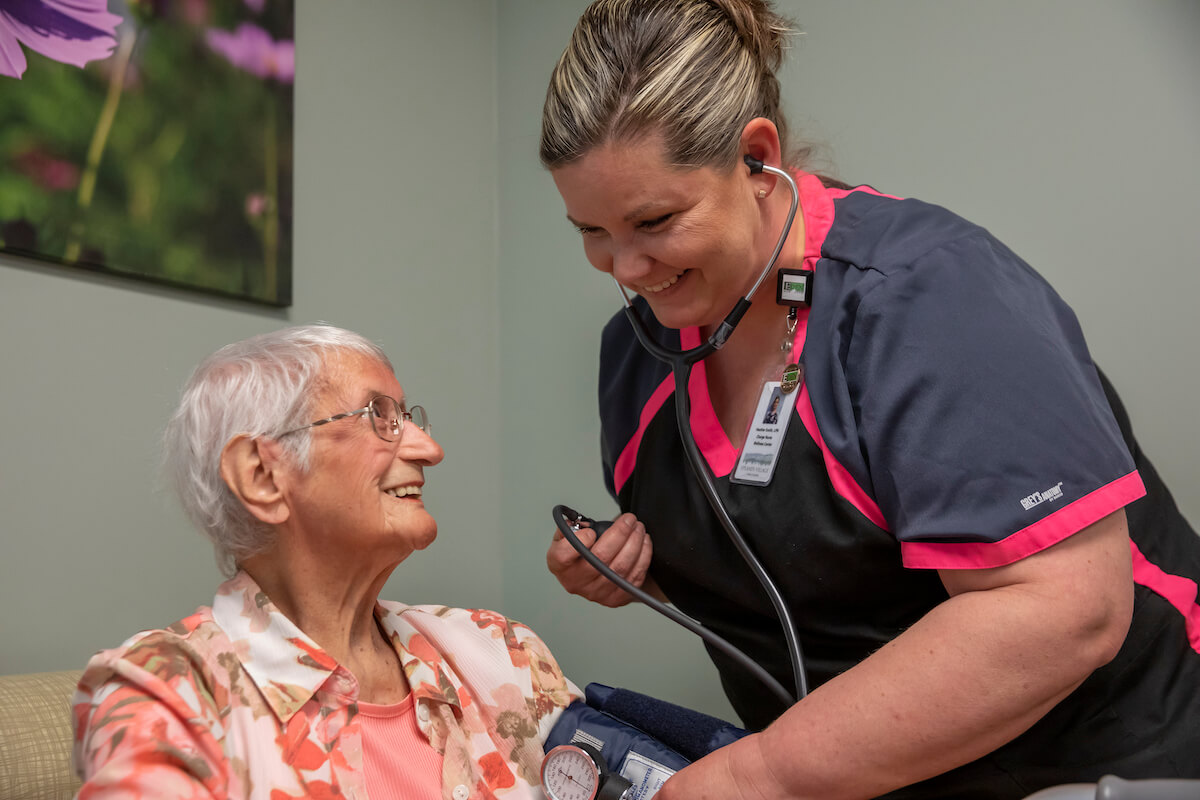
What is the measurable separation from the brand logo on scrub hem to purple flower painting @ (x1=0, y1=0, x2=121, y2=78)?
170cm

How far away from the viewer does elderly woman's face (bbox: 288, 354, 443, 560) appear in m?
1.31

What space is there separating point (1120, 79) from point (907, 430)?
1191mm

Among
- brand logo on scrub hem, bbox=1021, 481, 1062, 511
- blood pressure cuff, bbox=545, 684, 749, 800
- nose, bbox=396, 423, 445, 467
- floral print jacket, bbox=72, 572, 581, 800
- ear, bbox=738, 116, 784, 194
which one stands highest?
ear, bbox=738, 116, 784, 194

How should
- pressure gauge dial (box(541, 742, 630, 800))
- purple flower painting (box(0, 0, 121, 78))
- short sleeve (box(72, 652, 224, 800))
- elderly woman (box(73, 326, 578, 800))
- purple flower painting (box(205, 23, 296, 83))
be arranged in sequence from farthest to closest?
purple flower painting (box(205, 23, 296, 83)) → purple flower painting (box(0, 0, 121, 78)) → pressure gauge dial (box(541, 742, 630, 800)) → elderly woman (box(73, 326, 578, 800)) → short sleeve (box(72, 652, 224, 800))

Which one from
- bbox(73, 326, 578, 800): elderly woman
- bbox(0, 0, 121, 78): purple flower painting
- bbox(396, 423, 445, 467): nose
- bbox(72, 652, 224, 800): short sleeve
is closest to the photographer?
bbox(72, 652, 224, 800): short sleeve

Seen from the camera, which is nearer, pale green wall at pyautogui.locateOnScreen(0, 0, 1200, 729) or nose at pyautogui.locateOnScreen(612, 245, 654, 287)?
nose at pyautogui.locateOnScreen(612, 245, 654, 287)

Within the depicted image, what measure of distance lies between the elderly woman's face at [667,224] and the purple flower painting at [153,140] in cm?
98

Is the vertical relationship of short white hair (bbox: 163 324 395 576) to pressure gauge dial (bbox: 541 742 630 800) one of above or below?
above

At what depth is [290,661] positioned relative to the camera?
120cm

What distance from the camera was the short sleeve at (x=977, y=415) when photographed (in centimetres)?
103

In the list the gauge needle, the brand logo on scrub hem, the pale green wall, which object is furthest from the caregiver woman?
the pale green wall

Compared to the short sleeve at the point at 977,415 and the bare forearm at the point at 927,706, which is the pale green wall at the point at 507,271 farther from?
the bare forearm at the point at 927,706

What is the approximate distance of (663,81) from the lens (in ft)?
3.98

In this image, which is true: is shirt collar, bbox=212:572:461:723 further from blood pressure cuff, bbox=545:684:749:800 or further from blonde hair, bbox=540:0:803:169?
blonde hair, bbox=540:0:803:169
